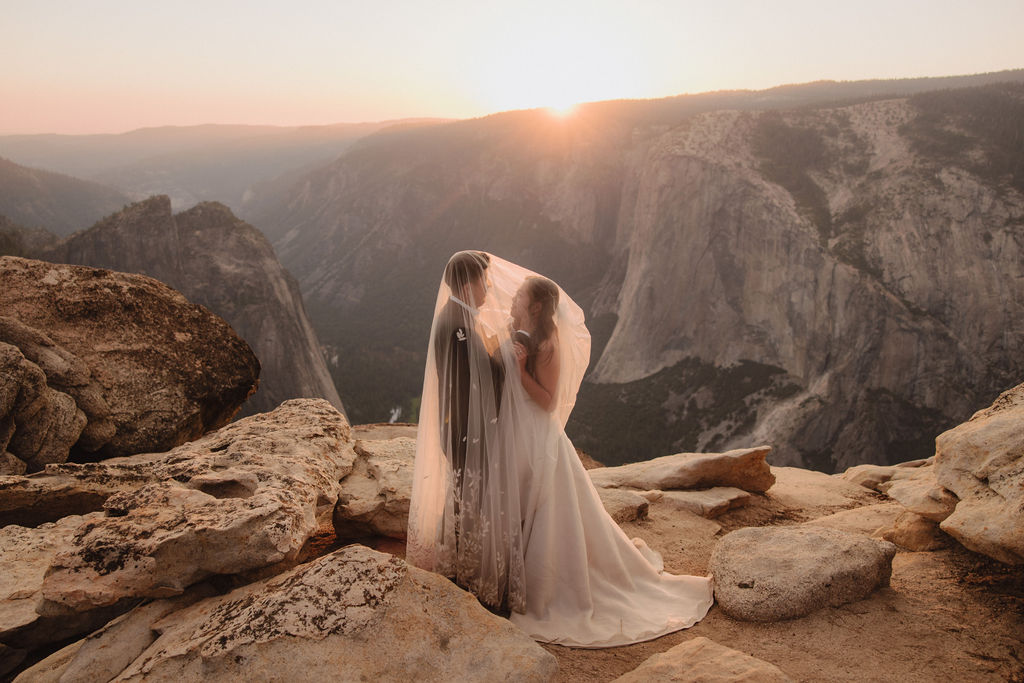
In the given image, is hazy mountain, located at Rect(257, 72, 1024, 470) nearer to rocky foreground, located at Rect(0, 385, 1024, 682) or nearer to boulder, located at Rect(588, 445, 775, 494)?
boulder, located at Rect(588, 445, 775, 494)

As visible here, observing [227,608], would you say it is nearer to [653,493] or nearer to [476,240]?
[653,493]

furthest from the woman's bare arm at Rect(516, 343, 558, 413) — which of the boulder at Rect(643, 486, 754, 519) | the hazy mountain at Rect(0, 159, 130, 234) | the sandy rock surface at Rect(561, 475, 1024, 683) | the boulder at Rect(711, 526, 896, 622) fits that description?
the hazy mountain at Rect(0, 159, 130, 234)

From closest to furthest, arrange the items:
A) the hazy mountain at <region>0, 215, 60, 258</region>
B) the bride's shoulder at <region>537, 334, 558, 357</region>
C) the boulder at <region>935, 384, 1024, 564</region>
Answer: the boulder at <region>935, 384, 1024, 564</region> < the bride's shoulder at <region>537, 334, 558, 357</region> < the hazy mountain at <region>0, 215, 60, 258</region>

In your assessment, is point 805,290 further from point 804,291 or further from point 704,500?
point 704,500

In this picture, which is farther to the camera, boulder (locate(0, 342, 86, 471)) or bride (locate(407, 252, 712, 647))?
boulder (locate(0, 342, 86, 471))

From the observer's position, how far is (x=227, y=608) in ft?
8.51

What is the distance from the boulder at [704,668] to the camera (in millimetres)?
2576

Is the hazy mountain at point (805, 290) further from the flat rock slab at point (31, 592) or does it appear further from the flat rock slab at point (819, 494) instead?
the flat rock slab at point (31, 592)

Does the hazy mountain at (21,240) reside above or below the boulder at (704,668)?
above

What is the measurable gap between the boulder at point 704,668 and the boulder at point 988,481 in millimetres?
1760

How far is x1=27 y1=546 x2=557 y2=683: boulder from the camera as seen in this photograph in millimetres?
2305

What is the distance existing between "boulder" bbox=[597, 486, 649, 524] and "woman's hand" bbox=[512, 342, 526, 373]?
237 centimetres

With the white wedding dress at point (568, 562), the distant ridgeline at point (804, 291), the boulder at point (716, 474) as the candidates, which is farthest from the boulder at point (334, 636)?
the distant ridgeline at point (804, 291)

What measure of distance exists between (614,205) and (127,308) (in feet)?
197
